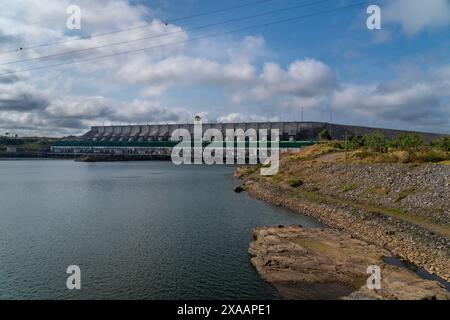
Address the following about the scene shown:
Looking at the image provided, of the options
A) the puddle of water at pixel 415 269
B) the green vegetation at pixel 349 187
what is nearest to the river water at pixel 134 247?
the puddle of water at pixel 415 269

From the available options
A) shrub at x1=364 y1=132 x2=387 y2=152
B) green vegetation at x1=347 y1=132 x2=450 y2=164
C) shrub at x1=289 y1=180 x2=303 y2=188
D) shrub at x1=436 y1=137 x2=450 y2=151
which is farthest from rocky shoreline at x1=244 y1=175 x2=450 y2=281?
shrub at x1=364 y1=132 x2=387 y2=152

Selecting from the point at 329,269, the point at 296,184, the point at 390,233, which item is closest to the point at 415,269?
the point at 329,269

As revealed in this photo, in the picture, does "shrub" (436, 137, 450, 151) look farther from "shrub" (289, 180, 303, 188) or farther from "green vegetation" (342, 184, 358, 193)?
"green vegetation" (342, 184, 358, 193)

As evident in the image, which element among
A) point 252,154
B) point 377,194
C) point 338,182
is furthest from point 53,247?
point 252,154

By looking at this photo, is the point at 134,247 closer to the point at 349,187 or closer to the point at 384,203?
the point at 384,203

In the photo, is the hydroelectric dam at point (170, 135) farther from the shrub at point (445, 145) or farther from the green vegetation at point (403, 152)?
the shrub at point (445, 145)
